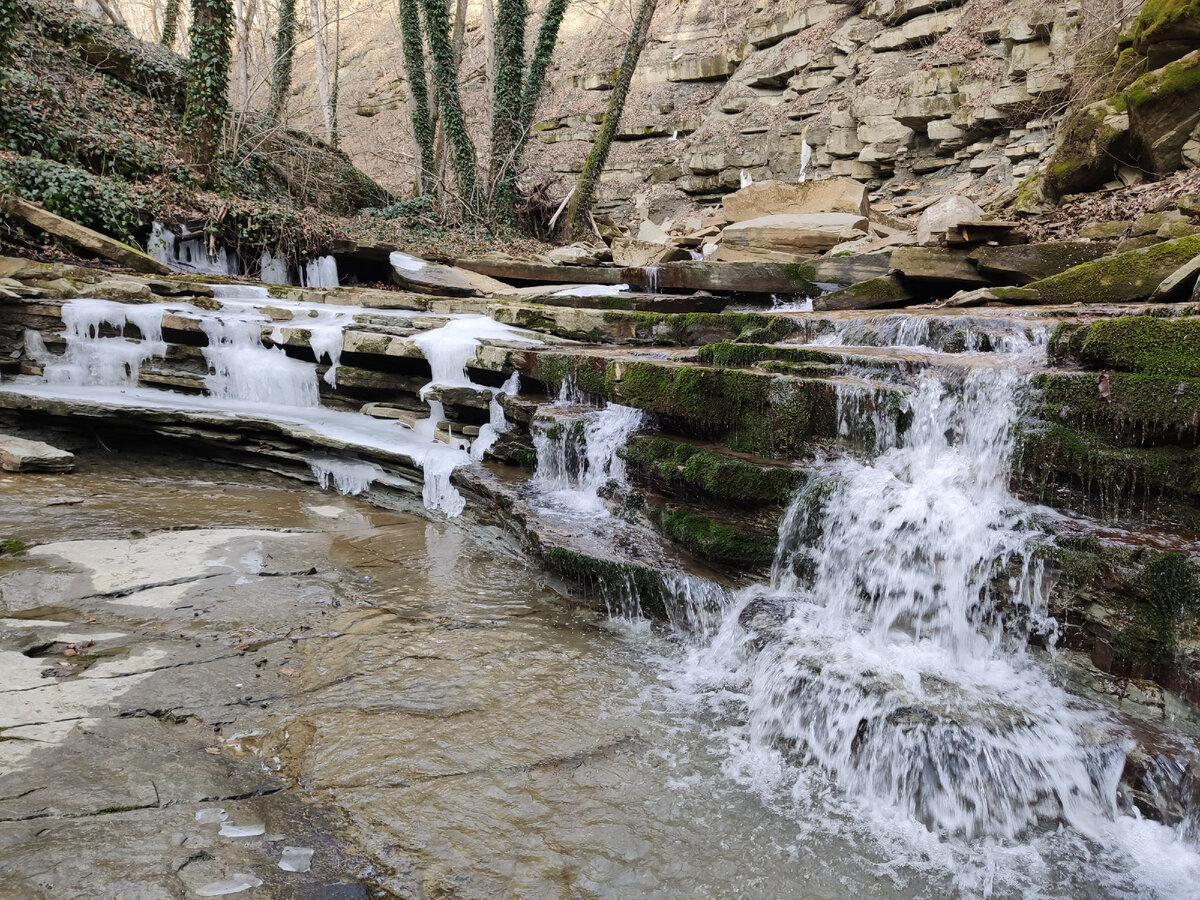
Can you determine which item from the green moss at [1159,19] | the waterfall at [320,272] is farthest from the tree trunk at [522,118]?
the green moss at [1159,19]

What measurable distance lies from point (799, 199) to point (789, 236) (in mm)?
2457

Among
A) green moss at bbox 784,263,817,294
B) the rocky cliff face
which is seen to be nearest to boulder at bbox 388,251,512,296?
green moss at bbox 784,263,817,294

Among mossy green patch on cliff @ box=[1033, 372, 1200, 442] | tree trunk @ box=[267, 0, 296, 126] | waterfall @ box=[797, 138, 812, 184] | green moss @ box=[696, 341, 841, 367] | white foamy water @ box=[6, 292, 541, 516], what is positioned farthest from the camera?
waterfall @ box=[797, 138, 812, 184]

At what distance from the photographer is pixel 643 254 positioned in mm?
12578

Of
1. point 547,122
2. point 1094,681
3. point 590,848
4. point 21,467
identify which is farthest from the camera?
point 547,122

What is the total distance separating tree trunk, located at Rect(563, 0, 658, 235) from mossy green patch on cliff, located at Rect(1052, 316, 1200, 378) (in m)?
12.6

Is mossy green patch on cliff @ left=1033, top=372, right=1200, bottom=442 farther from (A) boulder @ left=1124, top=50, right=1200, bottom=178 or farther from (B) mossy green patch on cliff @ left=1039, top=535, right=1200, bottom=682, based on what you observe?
(A) boulder @ left=1124, top=50, right=1200, bottom=178

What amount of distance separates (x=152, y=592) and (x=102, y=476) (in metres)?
3.36

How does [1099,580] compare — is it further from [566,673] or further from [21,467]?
[21,467]

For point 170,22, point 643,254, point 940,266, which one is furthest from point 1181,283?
point 170,22

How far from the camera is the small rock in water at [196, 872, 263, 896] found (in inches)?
92.2

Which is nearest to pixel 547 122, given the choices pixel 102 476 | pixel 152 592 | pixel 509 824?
pixel 102 476

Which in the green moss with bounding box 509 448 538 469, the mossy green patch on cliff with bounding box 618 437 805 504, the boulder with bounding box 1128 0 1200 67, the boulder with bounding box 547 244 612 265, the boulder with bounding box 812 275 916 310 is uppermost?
the boulder with bounding box 1128 0 1200 67

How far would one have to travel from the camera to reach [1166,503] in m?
3.87
